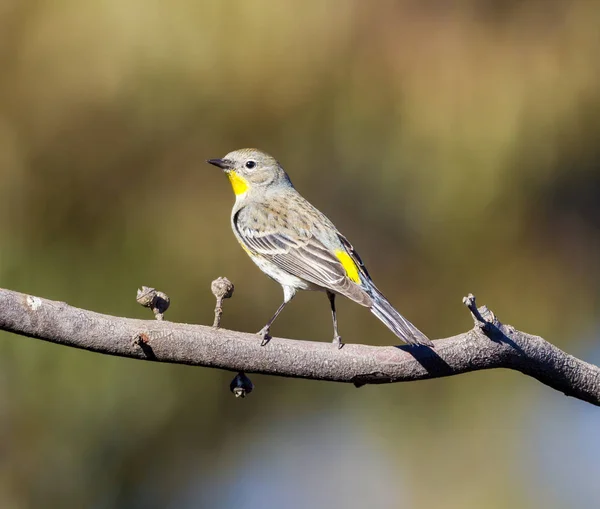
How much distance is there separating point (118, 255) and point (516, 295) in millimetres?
2523

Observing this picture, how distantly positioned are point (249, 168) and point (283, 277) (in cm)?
105

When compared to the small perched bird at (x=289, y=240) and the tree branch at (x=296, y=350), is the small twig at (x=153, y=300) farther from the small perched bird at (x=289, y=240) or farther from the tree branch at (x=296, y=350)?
the small perched bird at (x=289, y=240)

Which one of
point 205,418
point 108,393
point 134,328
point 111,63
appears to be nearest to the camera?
point 134,328

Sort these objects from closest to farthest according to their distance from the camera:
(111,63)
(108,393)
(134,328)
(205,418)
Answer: (134,328), (108,393), (205,418), (111,63)

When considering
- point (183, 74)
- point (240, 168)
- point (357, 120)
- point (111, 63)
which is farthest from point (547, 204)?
point (111, 63)

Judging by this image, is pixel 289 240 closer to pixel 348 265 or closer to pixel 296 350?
pixel 348 265

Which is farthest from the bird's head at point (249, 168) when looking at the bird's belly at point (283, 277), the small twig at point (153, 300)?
the small twig at point (153, 300)

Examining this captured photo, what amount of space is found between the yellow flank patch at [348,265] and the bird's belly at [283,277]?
162mm

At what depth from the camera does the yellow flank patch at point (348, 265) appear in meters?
3.65

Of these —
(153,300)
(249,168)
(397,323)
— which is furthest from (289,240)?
(153,300)

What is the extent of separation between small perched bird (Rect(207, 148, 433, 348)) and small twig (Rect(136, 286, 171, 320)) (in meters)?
0.60

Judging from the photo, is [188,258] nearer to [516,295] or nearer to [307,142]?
[307,142]

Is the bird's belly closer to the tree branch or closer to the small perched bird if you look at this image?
the small perched bird

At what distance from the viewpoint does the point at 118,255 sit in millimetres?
4754
